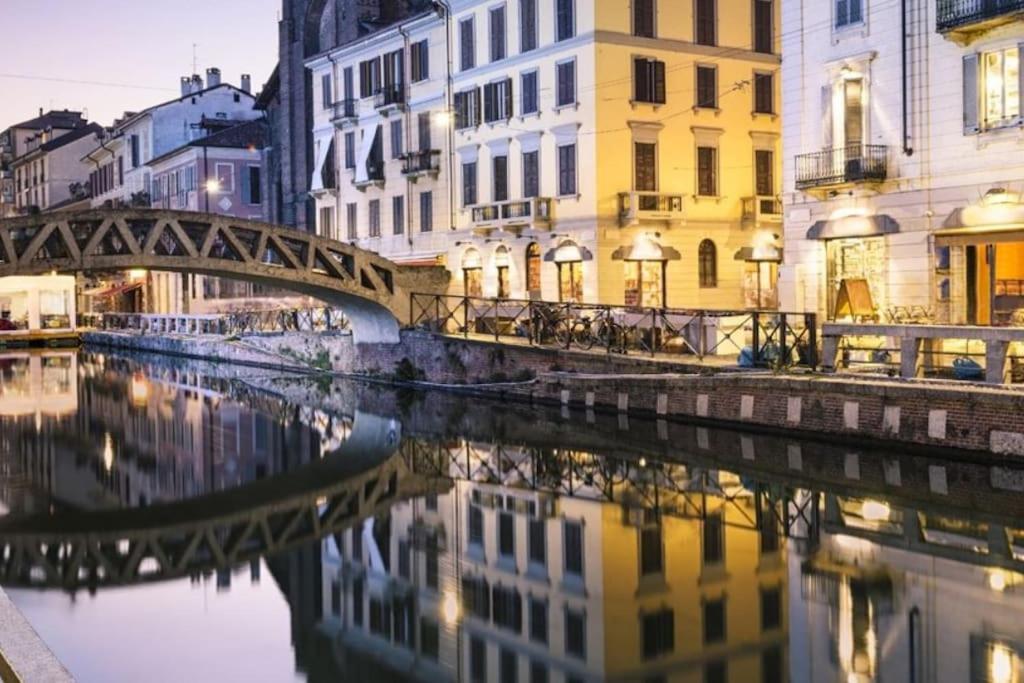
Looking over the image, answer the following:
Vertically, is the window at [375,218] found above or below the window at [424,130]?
below

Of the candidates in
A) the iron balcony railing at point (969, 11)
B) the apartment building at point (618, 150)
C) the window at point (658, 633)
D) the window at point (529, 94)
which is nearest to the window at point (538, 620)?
the window at point (658, 633)

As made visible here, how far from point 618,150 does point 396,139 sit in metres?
13.8

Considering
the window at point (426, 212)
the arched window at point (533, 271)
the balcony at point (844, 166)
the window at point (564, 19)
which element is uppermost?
the window at point (564, 19)

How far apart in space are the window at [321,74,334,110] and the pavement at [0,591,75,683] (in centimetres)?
4708

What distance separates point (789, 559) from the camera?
15383mm

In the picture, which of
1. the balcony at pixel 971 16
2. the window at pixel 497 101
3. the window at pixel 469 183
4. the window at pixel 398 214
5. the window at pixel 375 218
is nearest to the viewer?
the balcony at pixel 971 16

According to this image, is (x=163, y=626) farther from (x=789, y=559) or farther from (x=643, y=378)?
(x=643, y=378)

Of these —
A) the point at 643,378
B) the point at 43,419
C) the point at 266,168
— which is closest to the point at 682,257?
the point at 643,378

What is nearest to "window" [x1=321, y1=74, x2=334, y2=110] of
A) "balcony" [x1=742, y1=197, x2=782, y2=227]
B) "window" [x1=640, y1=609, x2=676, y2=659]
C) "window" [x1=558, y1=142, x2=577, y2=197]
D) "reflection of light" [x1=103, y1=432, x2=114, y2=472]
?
"window" [x1=558, y1=142, x2=577, y2=197]

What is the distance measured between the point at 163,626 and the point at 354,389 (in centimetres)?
2512

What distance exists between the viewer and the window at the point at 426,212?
49219mm

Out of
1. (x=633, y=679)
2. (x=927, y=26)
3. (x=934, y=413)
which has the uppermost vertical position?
(x=927, y=26)

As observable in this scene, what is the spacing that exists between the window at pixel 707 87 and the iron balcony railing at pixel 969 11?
590 inches

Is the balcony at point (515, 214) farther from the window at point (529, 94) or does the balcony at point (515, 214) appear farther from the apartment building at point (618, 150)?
the window at point (529, 94)
